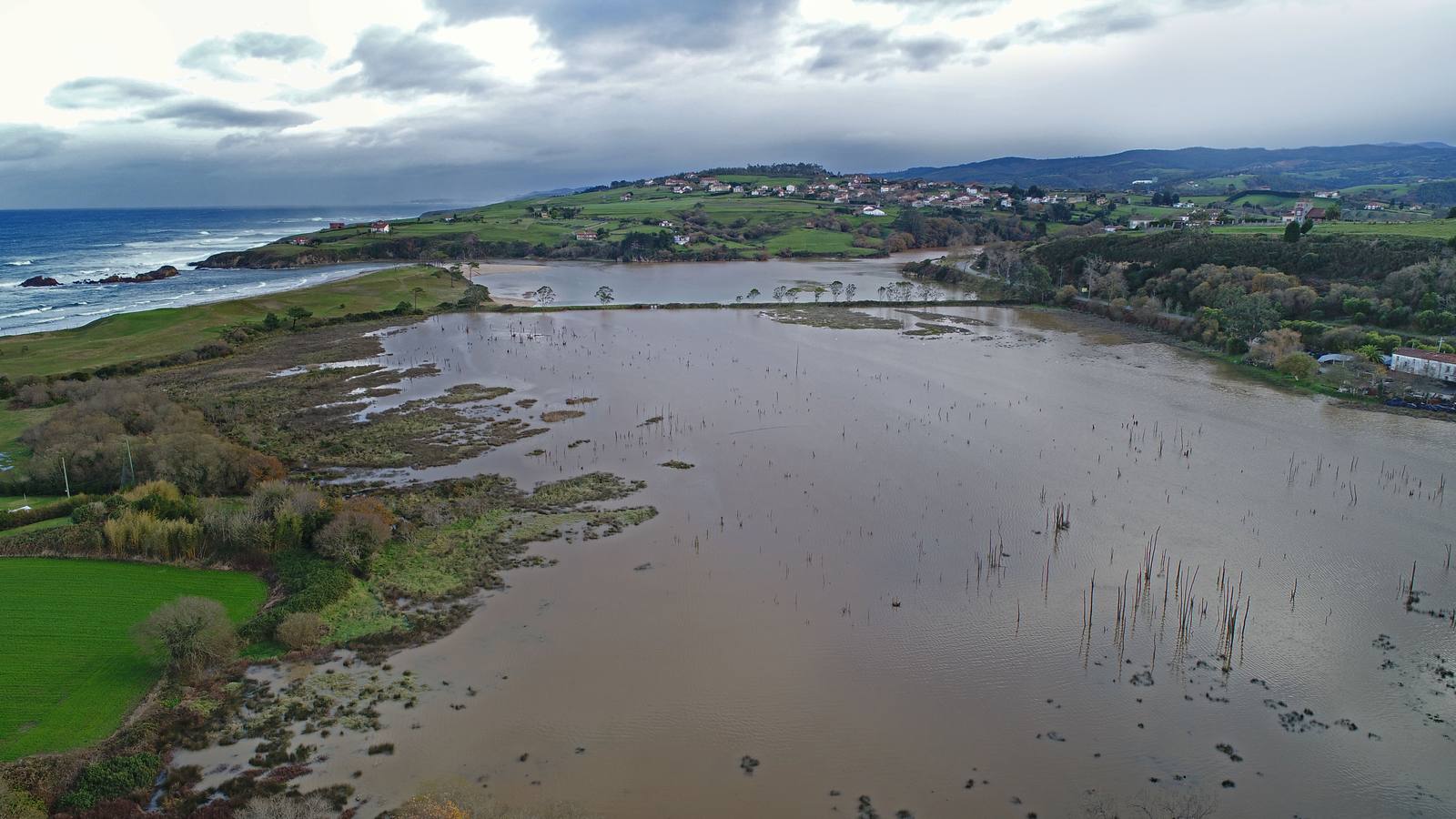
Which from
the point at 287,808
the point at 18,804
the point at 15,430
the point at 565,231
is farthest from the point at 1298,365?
the point at 565,231

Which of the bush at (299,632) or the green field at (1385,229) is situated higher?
the green field at (1385,229)

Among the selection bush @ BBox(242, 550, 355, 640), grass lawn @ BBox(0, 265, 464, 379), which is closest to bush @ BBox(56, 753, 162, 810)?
bush @ BBox(242, 550, 355, 640)

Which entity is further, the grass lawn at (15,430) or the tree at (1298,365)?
the tree at (1298,365)

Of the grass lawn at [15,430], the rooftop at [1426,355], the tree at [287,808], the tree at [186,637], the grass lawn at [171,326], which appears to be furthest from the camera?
the grass lawn at [171,326]

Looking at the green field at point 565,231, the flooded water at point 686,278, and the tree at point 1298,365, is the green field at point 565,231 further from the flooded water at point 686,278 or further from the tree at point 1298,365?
the tree at point 1298,365

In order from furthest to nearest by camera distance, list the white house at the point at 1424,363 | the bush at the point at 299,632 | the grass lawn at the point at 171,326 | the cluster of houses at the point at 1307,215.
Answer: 1. the cluster of houses at the point at 1307,215
2. the grass lawn at the point at 171,326
3. the white house at the point at 1424,363
4. the bush at the point at 299,632

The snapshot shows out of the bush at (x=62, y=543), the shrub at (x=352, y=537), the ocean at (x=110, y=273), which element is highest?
the ocean at (x=110, y=273)

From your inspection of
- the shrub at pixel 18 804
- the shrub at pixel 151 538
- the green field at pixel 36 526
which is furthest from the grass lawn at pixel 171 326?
the shrub at pixel 18 804
